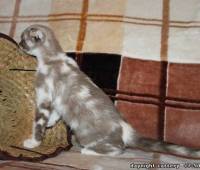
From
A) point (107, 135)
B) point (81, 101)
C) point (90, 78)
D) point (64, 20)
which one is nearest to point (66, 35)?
point (64, 20)

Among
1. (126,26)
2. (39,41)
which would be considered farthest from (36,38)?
(126,26)

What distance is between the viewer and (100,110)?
175 centimetres

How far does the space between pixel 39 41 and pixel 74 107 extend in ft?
0.99

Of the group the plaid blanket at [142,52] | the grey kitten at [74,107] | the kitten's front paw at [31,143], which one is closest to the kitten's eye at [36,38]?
the grey kitten at [74,107]

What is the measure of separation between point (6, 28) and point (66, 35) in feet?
0.91

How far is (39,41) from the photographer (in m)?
1.87

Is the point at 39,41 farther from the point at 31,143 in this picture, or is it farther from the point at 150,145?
the point at 150,145

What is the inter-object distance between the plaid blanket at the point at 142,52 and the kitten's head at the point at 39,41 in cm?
10

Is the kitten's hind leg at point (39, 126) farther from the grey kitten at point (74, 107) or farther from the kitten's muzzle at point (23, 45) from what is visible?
the kitten's muzzle at point (23, 45)

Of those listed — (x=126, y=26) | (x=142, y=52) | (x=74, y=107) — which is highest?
(x=126, y=26)

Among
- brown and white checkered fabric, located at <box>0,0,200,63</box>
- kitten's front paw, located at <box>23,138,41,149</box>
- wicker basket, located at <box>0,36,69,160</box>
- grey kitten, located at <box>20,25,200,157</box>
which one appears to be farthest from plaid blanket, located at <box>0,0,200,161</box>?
kitten's front paw, located at <box>23,138,41,149</box>

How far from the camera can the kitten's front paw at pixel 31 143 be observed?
1729mm

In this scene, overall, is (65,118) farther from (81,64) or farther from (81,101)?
(81,64)

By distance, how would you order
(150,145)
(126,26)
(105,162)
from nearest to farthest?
→ 1. (105,162)
2. (150,145)
3. (126,26)
